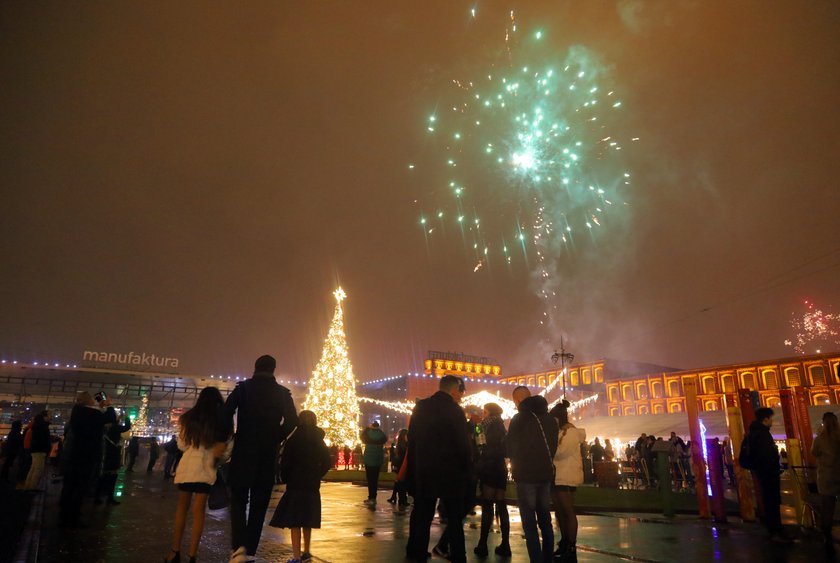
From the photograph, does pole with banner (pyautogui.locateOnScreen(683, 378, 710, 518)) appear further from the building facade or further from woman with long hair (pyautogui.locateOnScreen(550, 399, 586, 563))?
the building facade

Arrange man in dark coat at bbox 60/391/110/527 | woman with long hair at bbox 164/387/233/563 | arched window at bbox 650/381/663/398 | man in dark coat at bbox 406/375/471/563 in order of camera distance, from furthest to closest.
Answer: arched window at bbox 650/381/663/398 < man in dark coat at bbox 60/391/110/527 < woman with long hair at bbox 164/387/233/563 < man in dark coat at bbox 406/375/471/563

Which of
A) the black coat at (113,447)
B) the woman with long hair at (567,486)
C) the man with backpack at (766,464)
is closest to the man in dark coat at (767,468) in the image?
the man with backpack at (766,464)

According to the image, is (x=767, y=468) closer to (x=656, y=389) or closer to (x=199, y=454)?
(x=199, y=454)

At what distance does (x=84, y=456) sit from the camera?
7.04 meters

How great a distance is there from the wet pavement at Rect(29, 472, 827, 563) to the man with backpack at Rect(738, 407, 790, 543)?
30 centimetres

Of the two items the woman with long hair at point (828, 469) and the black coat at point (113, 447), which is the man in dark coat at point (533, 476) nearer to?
the woman with long hair at point (828, 469)

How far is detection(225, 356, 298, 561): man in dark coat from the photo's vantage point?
14.4 ft

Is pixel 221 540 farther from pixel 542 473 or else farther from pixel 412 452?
pixel 542 473

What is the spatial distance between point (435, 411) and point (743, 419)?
7896 millimetres

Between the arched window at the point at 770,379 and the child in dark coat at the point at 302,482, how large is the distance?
264 ft

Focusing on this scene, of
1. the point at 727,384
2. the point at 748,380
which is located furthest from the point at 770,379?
the point at 727,384

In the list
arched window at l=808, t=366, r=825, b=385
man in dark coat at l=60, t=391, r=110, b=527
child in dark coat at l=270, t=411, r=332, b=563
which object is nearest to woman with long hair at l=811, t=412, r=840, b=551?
child in dark coat at l=270, t=411, r=332, b=563

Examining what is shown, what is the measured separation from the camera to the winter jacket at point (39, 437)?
33.6ft

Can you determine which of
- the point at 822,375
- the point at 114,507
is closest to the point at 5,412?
the point at 114,507
